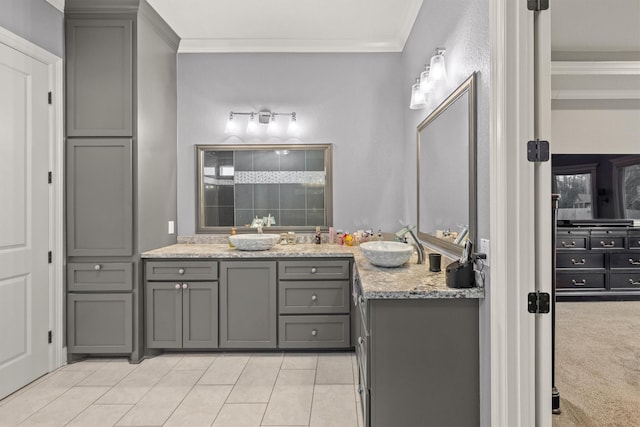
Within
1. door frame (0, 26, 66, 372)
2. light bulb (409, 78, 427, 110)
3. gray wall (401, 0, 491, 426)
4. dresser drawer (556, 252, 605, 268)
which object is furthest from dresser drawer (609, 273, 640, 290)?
door frame (0, 26, 66, 372)

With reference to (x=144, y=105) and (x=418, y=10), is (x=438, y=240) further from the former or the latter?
(x=144, y=105)

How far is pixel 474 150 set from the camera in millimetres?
1979

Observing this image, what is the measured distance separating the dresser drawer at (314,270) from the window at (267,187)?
28.5 inches

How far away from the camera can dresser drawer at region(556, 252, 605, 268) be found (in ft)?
16.0

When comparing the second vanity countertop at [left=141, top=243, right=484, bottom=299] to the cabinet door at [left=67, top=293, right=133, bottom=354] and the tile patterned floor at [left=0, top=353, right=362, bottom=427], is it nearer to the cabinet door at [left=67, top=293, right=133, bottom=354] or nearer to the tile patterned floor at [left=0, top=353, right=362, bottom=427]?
the cabinet door at [left=67, top=293, right=133, bottom=354]

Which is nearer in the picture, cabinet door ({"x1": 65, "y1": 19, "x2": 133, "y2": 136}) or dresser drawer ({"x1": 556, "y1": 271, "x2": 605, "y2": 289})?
cabinet door ({"x1": 65, "y1": 19, "x2": 133, "y2": 136})

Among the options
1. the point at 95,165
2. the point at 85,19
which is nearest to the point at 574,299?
the point at 95,165

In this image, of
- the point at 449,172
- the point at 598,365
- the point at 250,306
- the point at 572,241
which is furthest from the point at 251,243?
the point at 572,241

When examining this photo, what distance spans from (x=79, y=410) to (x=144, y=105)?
90.2 inches

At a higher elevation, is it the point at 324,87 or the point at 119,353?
the point at 324,87

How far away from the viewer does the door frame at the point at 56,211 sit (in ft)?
9.49

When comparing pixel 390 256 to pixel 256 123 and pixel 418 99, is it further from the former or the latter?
pixel 256 123

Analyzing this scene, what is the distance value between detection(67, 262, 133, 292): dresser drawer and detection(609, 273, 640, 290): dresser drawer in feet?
18.6

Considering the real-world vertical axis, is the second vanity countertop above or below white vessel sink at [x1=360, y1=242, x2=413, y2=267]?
below
